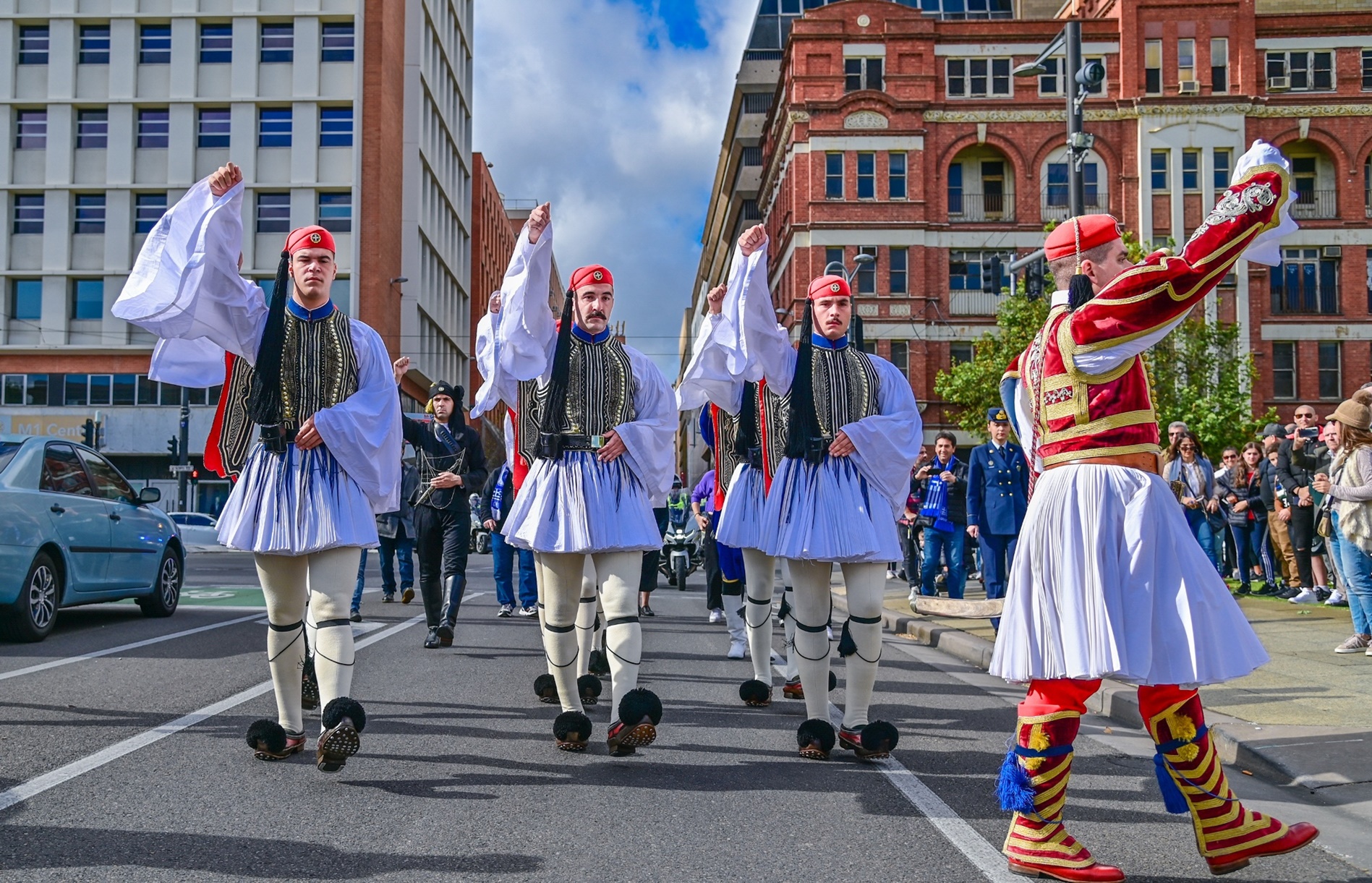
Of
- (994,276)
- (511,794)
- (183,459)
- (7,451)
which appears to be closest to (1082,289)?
(511,794)

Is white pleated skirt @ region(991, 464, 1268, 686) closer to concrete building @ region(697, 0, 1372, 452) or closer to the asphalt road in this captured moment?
the asphalt road

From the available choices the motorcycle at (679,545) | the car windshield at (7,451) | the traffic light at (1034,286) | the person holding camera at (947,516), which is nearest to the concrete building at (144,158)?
the motorcycle at (679,545)

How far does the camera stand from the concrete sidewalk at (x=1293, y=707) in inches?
221

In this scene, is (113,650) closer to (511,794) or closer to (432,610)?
(432,610)

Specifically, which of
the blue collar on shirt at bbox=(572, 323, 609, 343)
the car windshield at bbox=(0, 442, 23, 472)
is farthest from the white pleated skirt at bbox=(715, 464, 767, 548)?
the car windshield at bbox=(0, 442, 23, 472)

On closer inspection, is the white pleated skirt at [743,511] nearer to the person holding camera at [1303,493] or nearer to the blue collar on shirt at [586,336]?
the blue collar on shirt at [586,336]

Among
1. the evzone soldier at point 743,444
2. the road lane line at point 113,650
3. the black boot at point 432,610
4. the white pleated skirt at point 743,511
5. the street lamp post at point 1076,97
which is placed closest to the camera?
the evzone soldier at point 743,444

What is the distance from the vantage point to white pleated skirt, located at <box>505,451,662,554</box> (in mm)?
5781

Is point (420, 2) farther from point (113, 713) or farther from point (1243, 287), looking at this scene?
point (113, 713)

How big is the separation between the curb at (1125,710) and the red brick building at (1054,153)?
3546cm

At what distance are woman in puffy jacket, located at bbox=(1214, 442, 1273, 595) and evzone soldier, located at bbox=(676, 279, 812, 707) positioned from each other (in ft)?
Result: 28.6

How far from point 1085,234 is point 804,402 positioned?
6.59 feet

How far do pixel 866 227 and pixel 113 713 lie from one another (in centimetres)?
4257

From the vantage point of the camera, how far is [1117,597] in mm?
3963
